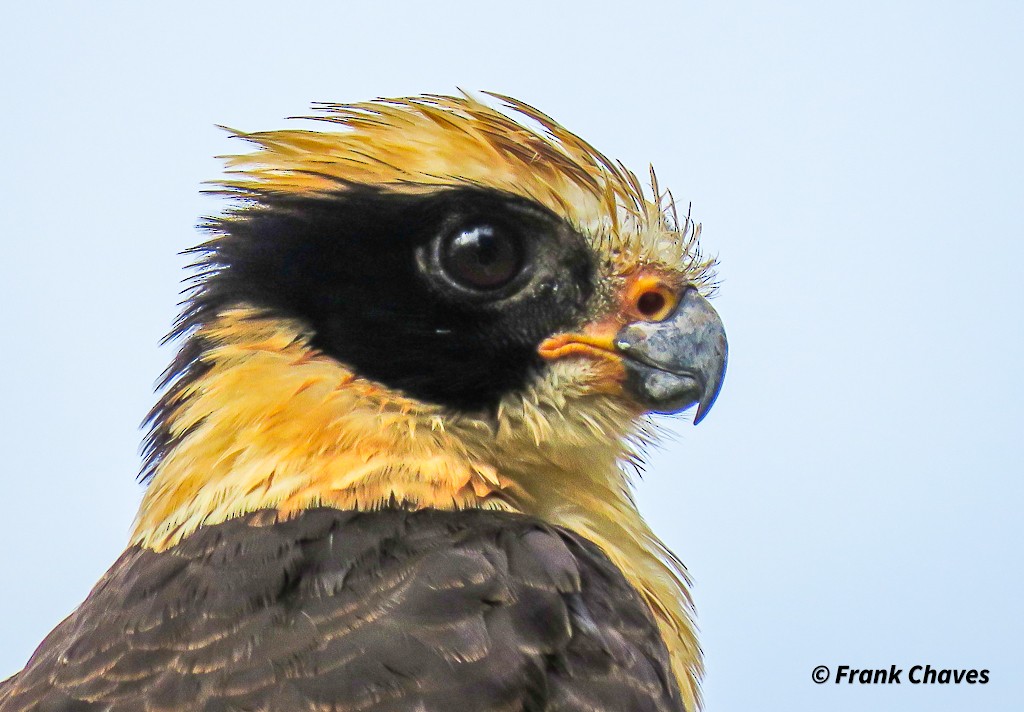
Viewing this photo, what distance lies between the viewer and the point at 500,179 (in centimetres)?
239

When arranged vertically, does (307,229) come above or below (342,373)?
above

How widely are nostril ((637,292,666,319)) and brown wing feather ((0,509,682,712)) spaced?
60cm

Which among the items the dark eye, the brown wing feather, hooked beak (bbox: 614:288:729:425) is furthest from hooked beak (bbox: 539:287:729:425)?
the brown wing feather

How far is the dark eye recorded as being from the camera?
2.34 meters

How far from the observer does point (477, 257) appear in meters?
2.34

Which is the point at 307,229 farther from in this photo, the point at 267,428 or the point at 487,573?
the point at 487,573

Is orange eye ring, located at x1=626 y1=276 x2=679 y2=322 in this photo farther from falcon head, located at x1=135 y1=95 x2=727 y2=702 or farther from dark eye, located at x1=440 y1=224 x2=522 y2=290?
dark eye, located at x1=440 y1=224 x2=522 y2=290

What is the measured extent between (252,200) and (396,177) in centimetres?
40

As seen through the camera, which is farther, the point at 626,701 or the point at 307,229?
the point at 307,229

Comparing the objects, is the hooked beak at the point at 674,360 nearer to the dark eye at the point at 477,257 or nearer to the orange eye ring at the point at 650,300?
the orange eye ring at the point at 650,300

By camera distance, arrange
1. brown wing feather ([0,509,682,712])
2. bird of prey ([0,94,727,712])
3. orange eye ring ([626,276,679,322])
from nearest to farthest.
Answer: brown wing feather ([0,509,682,712])
bird of prey ([0,94,727,712])
orange eye ring ([626,276,679,322])

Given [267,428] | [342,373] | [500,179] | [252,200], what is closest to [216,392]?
[267,428]

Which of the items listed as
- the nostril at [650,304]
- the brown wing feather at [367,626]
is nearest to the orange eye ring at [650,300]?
the nostril at [650,304]

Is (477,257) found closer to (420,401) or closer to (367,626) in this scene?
(420,401)
